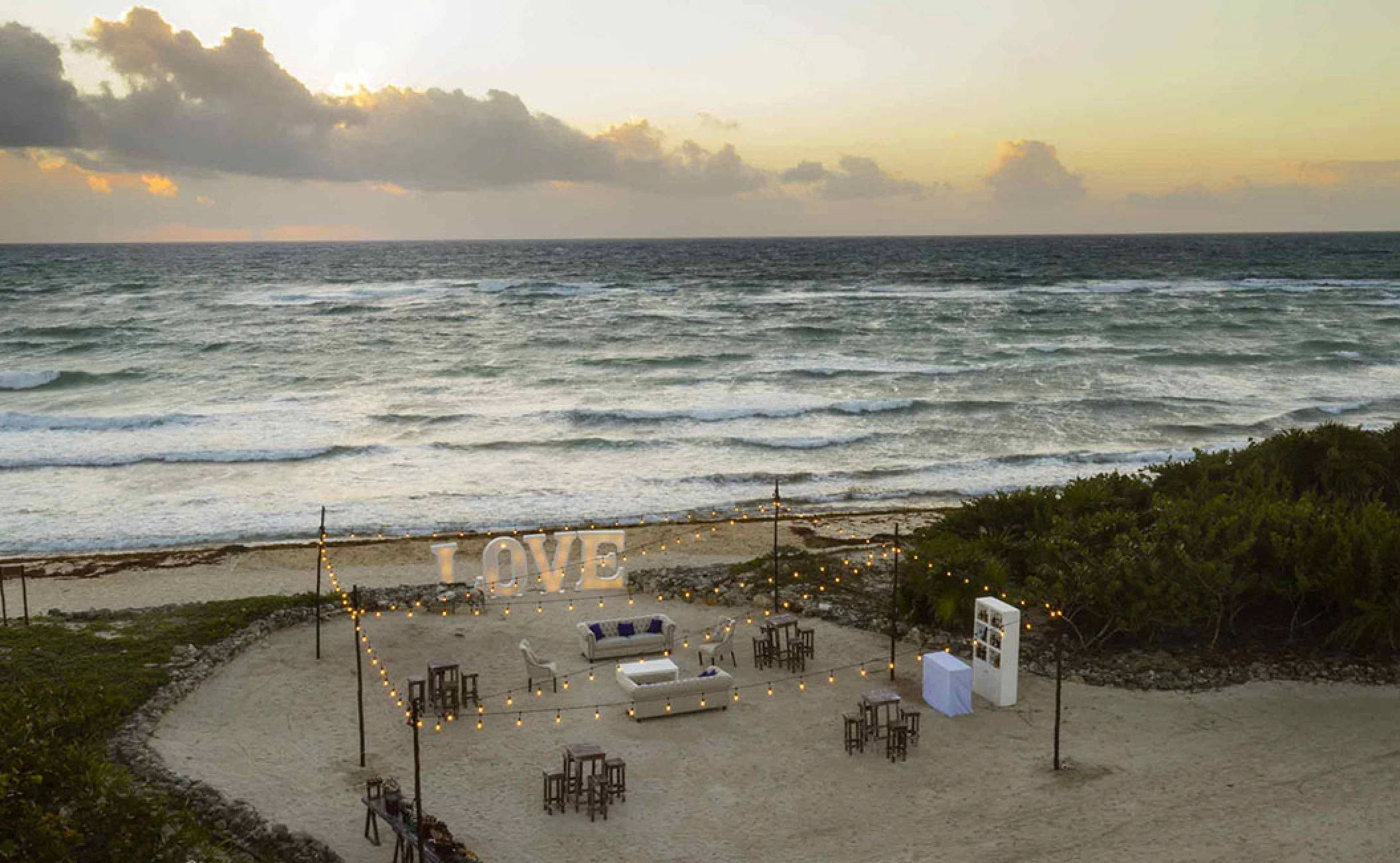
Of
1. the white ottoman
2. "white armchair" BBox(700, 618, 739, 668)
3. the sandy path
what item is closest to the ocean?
"white armchair" BBox(700, 618, 739, 668)

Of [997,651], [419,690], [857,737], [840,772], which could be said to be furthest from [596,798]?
[997,651]

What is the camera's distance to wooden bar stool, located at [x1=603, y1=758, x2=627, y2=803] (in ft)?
42.1

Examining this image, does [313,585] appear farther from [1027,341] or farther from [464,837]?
[1027,341]

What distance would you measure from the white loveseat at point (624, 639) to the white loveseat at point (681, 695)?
1762mm

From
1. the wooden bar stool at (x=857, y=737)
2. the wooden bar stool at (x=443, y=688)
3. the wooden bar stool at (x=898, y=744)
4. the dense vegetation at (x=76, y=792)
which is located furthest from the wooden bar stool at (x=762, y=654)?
the dense vegetation at (x=76, y=792)

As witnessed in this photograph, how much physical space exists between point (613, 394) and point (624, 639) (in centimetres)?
2718

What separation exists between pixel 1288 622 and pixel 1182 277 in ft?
294

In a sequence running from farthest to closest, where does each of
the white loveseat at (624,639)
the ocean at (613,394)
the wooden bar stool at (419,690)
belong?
the ocean at (613,394)
the white loveseat at (624,639)
the wooden bar stool at (419,690)

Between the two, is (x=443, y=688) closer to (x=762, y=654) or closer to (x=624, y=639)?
(x=624, y=639)

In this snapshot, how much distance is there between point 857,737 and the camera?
1449 centimetres

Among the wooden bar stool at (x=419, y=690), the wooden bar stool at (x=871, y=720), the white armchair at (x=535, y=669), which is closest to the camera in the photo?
the wooden bar stool at (x=871, y=720)

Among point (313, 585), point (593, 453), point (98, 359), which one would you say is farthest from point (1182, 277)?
point (313, 585)

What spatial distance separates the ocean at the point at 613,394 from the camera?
2988 cm

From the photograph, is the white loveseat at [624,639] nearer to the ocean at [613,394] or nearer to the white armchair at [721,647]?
the white armchair at [721,647]
